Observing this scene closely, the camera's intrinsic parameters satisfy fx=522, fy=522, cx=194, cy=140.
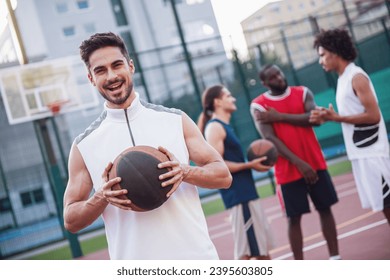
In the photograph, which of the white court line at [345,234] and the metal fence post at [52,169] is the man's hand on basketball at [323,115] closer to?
the white court line at [345,234]

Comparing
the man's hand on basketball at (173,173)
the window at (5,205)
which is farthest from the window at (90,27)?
the man's hand on basketball at (173,173)

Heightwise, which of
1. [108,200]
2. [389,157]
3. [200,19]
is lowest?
[389,157]

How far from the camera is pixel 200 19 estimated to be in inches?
261

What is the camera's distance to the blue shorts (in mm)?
2716

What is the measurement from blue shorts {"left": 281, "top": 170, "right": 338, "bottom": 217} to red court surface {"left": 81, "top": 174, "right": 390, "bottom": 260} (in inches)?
15.6

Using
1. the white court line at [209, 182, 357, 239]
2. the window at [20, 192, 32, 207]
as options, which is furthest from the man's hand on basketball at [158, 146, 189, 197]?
the window at [20, 192, 32, 207]

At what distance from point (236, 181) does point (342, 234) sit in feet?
4.02

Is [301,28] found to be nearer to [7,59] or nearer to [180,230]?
[7,59]

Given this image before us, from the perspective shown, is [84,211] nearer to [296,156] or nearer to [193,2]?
[296,156]

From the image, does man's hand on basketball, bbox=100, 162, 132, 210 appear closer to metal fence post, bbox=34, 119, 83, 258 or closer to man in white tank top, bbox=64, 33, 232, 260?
man in white tank top, bbox=64, 33, 232, 260

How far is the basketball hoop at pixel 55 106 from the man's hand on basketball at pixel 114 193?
4031 millimetres

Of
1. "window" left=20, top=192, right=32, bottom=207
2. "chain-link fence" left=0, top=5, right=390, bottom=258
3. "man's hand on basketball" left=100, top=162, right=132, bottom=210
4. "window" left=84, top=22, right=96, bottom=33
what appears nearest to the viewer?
"man's hand on basketball" left=100, top=162, right=132, bottom=210
